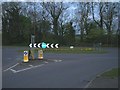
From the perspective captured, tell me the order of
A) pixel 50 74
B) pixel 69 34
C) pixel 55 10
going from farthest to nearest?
1. pixel 55 10
2. pixel 69 34
3. pixel 50 74

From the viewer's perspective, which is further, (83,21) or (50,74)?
(83,21)

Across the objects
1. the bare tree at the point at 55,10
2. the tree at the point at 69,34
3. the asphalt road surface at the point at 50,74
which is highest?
the bare tree at the point at 55,10

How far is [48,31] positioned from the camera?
2409 inches

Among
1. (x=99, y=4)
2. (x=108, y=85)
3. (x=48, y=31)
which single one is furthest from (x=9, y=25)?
(x=108, y=85)

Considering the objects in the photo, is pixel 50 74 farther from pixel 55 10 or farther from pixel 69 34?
pixel 55 10

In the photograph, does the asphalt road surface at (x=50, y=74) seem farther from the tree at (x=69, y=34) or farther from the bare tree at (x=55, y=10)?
the bare tree at (x=55, y=10)

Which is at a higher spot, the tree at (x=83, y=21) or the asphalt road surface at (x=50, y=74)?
the tree at (x=83, y=21)

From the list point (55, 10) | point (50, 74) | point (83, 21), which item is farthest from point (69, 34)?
point (50, 74)

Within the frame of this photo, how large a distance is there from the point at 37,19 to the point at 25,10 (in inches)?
111

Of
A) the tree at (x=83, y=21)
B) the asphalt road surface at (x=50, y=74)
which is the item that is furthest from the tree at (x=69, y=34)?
the asphalt road surface at (x=50, y=74)

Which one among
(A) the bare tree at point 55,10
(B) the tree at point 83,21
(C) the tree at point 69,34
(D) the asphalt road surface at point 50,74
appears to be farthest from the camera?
(B) the tree at point 83,21

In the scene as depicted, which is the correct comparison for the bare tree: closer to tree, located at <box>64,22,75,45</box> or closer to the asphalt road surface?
tree, located at <box>64,22,75,45</box>

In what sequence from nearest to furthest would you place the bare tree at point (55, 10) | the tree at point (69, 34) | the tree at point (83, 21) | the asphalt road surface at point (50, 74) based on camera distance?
the asphalt road surface at point (50, 74)
the tree at point (69, 34)
the bare tree at point (55, 10)
the tree at point (83, 21)

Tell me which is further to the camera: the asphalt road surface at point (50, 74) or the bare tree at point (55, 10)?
the bare tree at point (55, 10)
